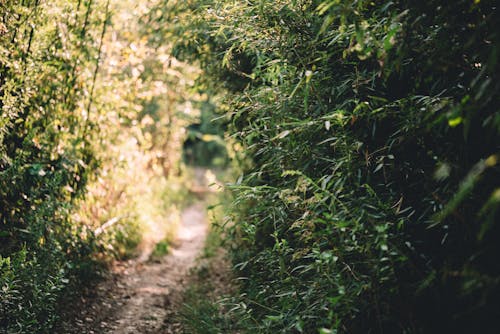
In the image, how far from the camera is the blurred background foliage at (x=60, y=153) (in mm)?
3684

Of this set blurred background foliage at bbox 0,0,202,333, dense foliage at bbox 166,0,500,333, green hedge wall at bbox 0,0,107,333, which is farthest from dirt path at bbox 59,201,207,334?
dense foliage at bbox 166,0,500,333

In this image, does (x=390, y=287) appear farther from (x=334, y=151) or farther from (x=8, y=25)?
(x=8, y=25)

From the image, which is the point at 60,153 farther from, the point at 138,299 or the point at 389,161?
A: the point at 389,161

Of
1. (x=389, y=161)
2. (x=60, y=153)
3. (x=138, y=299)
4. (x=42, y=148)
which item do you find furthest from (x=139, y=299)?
(x=389, y=161)

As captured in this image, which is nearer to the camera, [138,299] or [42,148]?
[42,148]

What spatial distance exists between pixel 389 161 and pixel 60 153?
3478 mm

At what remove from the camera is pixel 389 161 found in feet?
9.68

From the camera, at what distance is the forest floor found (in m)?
4.18

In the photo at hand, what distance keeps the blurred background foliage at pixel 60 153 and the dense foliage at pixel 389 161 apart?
1859mm

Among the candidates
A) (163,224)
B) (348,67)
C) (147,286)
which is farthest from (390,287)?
Result: (163,224)

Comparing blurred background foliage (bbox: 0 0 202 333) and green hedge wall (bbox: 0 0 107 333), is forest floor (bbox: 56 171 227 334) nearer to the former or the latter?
blurred background foliage (bbox: 0 0 202 333)

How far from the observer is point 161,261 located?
649cm

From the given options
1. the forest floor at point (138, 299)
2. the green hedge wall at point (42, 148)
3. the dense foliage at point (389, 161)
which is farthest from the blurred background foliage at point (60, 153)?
the dense foliage at point (389, 161)

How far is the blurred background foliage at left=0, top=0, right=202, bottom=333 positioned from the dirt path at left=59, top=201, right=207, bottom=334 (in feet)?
0.93
